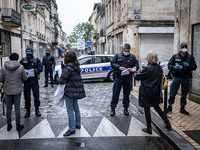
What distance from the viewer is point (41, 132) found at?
5.07 meters

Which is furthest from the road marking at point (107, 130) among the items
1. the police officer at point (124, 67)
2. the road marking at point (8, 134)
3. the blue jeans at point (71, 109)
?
the road marking at point (8, 134)

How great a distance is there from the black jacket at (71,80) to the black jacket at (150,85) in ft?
4.09

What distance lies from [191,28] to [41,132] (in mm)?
5938

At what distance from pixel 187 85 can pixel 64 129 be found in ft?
11.0

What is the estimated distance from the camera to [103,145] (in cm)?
437

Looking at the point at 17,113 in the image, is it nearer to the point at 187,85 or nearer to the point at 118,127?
the point at 118,127

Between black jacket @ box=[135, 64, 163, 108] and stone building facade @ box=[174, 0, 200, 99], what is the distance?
332 centimetres

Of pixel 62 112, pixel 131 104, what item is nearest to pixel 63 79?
pixel 62 112

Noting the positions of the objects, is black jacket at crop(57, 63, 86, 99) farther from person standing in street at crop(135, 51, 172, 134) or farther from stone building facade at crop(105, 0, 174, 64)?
stone building facade at crop(105, 0, 174, 64)

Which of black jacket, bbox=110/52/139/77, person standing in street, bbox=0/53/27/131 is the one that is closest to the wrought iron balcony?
black jacket, bbox=110/52/139/77

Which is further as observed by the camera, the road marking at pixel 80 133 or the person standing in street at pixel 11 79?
the person standing in street at pixel 11 79

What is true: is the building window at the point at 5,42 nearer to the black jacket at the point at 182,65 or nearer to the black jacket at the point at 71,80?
the black jacket at the point at 71,80

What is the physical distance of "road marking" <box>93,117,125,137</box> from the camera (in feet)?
16.2

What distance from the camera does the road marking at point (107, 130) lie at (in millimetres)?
4945
